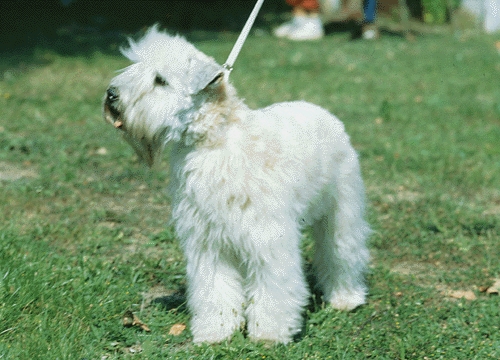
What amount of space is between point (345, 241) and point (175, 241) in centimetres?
137

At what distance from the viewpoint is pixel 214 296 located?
12.2 ft

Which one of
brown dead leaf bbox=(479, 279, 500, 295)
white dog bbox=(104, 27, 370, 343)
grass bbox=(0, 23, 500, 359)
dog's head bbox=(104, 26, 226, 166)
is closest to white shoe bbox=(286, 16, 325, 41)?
grass bbox=(0, 23, 500, 359)

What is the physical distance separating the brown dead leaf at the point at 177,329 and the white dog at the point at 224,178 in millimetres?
120

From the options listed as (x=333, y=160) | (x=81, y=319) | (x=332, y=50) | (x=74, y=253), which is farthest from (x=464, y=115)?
(x=81, y=319)

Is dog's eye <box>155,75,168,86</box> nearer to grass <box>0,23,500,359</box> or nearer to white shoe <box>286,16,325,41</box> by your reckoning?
grass <box>0,23,500,359</box>

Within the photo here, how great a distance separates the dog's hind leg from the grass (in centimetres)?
13

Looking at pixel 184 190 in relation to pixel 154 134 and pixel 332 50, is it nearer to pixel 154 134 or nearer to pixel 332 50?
pixel 154 134

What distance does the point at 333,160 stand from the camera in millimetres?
4070

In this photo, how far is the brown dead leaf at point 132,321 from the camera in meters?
3.79

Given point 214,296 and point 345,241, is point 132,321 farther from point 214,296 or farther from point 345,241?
point 345,241

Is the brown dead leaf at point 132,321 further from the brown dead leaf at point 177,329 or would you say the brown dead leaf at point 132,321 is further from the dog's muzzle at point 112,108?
the dog's muzzle at point 112,108

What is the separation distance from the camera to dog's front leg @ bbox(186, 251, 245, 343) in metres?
3.70

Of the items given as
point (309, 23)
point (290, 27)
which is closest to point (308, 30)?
point (309, 23)

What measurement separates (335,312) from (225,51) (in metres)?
8.71
